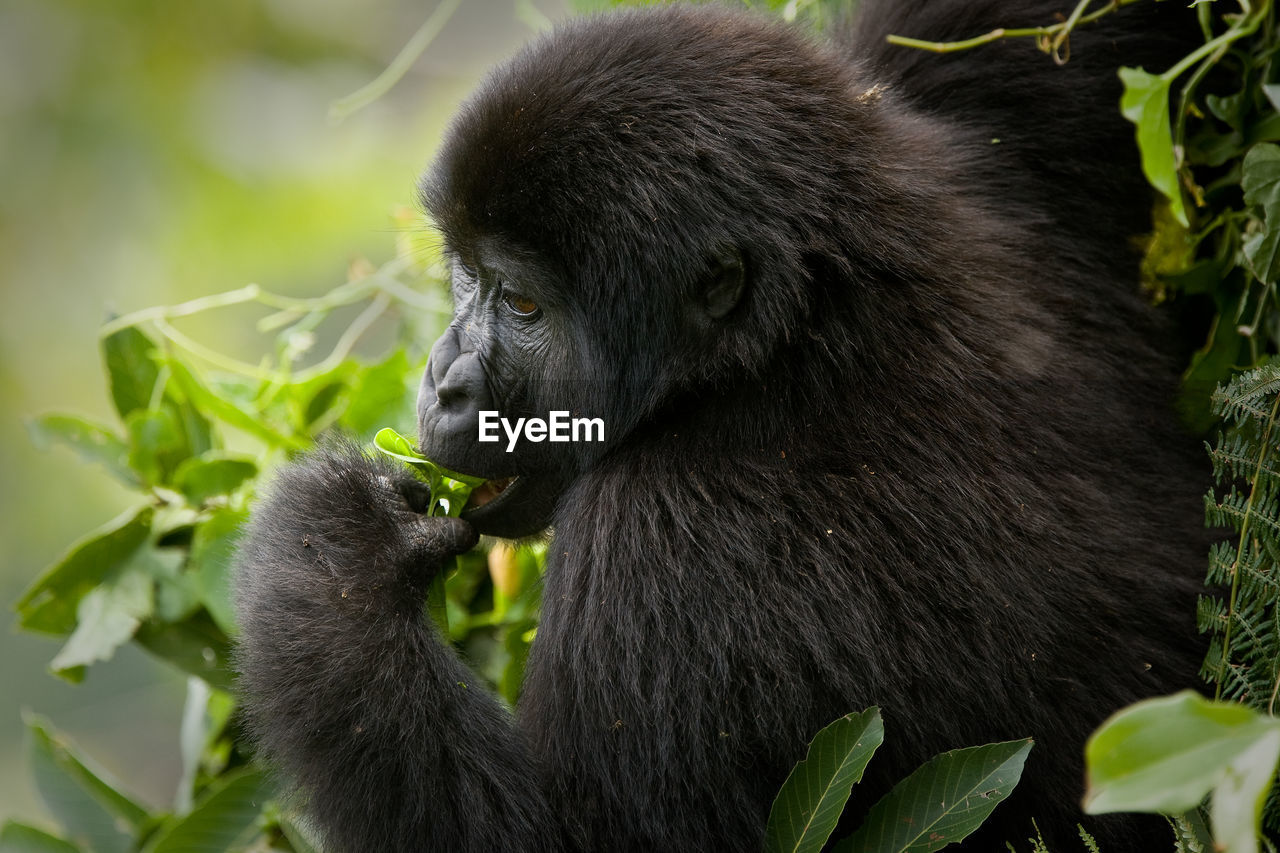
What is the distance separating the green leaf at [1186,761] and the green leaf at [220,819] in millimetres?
2304

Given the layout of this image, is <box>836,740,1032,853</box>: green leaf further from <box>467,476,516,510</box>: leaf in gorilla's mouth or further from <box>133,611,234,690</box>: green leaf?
<box>133,611,234,690</box>: green leaf

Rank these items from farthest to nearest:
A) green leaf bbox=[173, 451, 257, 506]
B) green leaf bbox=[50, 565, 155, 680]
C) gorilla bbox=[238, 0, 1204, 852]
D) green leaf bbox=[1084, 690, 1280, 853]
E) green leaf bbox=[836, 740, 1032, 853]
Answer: green leaf bbox=[173, 451, 257, 506], green leaf bbox=[50, 565, 155, 680], gorilla bbox=[238, 0, 1204, 852], green leaf bbox=[836, 740, 1032, 853], green leaf bbox=[1084, 690, 1280, 853]

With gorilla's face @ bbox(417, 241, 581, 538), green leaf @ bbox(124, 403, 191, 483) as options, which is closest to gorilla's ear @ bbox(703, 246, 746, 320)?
gorilla's face @ bbox(417, 241, 581, 538)

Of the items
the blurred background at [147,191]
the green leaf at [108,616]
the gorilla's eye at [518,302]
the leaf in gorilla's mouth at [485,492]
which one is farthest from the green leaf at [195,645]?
the blurred background at [147,191]

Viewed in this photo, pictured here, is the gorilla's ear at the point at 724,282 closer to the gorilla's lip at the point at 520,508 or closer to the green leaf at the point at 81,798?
the gorilla's lip at the point at 520,508

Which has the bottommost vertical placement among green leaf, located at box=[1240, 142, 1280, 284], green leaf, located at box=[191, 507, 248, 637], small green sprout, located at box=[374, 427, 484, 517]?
green leaf, located at box=[191, 507, 248, 637]

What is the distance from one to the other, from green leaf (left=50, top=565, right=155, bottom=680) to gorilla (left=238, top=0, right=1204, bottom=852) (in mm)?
538

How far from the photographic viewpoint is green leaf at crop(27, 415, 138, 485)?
322cm

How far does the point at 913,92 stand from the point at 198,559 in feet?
7.45

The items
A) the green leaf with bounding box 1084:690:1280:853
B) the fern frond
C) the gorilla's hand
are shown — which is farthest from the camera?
the gorilla's hand

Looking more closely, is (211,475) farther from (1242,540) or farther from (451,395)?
(1242,540)

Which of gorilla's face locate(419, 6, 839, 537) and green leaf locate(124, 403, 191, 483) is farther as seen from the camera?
green leaf locate(124, 403, 191, 483)

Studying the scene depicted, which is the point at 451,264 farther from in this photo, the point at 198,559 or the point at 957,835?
the point at 957,835

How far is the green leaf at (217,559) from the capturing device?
293 cm
